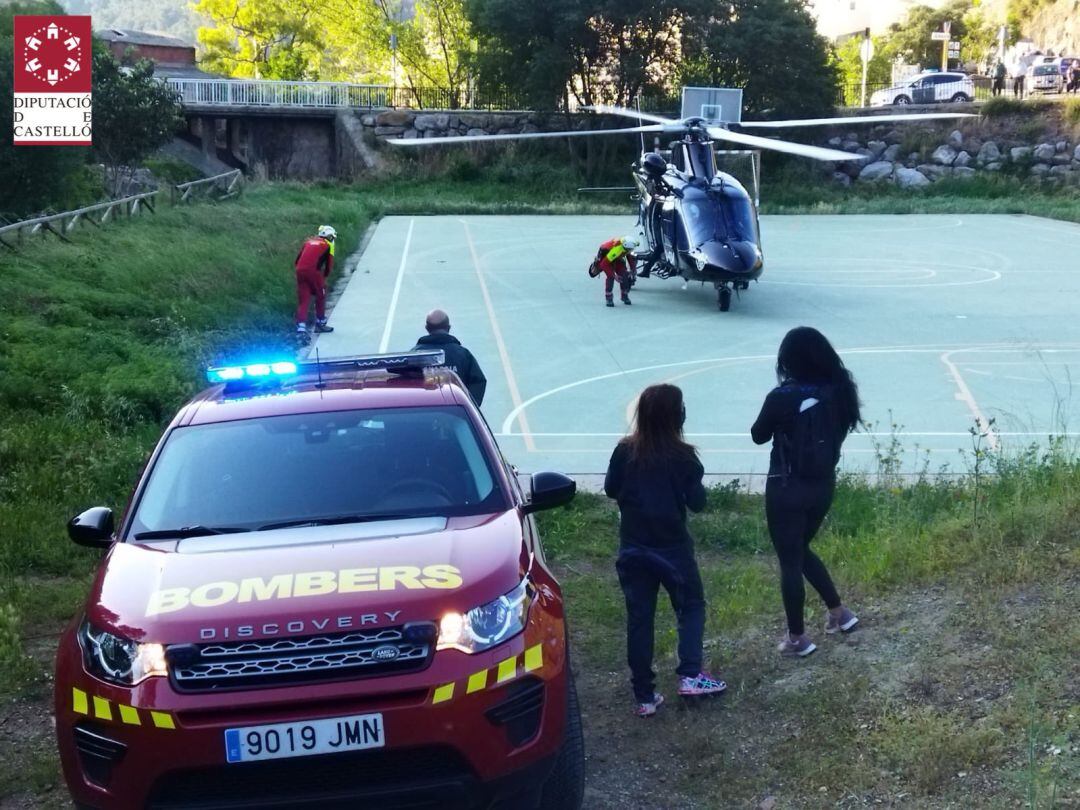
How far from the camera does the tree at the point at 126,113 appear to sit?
1636 inches

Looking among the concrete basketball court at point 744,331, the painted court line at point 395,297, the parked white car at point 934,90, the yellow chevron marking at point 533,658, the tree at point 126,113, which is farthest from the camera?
the parked white car at point 934,90

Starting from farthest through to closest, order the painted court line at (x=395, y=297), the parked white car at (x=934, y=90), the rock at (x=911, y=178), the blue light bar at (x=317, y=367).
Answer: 1. the parked white car at (x=934, y=90)
2. the rock at (x=911, y=178)
3. the painted court line at (x=395, y=297)
4. the blue light bar at (x=317, y=367)

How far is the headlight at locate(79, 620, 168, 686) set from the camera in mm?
4590

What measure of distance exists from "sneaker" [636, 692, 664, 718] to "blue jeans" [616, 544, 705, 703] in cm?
2

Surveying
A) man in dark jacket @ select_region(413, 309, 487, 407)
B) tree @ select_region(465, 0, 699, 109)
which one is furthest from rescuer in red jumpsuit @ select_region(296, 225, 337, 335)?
tree @ select_region(465, 0, 699, 109)

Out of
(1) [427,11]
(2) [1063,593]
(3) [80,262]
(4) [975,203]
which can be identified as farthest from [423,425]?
(1) [427,11]

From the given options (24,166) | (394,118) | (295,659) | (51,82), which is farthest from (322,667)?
(394,118)

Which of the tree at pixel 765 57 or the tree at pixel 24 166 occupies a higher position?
the tree at pixel 765 57

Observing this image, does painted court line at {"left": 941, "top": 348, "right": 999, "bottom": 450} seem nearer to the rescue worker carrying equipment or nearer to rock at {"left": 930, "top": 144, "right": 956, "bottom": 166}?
the rescue worker carrying equipment

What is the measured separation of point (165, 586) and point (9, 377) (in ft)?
31.1

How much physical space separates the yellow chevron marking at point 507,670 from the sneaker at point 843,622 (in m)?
2.49

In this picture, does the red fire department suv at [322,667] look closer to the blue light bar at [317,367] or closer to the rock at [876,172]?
the blue light bar at [317,367]

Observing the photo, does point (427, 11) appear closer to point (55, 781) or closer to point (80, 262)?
point (80, 262)

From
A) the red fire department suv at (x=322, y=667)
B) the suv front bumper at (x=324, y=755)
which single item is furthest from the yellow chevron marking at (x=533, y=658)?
the suv front bumper at (x=324, y=755)
